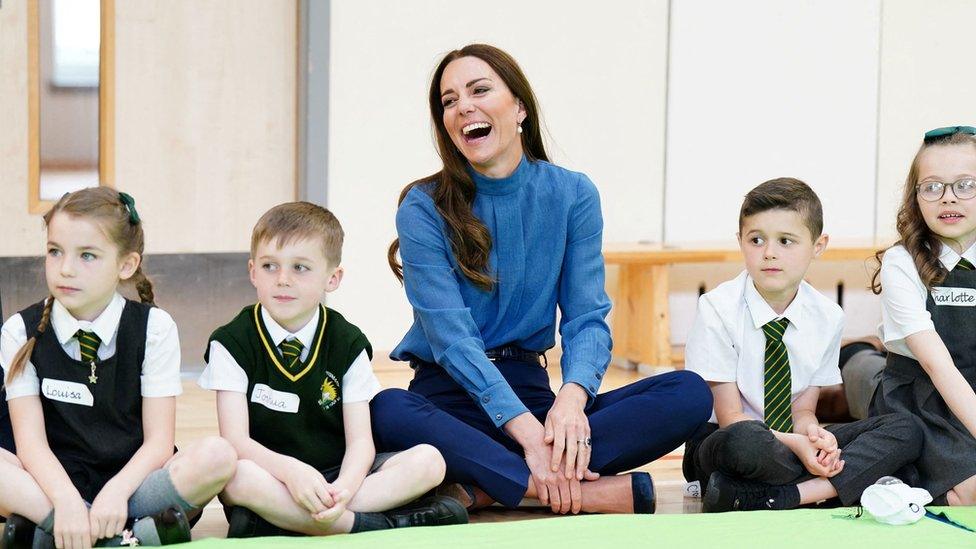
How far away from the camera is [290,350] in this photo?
227 cm

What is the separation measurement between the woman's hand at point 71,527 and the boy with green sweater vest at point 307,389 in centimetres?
25

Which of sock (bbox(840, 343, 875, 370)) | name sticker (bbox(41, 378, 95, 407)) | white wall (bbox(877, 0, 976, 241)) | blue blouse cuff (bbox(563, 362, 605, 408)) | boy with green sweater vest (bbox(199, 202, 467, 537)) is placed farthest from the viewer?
white wall (bbox(877, 0, 976, 241))

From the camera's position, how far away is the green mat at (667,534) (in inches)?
81.9

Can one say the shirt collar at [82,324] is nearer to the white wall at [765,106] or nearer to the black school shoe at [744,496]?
the black school shoe at [744,496]

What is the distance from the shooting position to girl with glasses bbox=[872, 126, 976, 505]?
8.29 feet

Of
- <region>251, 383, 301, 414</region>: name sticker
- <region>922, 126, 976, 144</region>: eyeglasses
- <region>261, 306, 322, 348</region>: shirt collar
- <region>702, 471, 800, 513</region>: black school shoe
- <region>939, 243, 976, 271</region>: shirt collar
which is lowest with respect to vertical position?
<region>702, 471, 800, 513</region>: black school shoe

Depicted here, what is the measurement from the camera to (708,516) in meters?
2.30

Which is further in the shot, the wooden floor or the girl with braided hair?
the wooden floor

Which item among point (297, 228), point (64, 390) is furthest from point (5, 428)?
point (297, 228)

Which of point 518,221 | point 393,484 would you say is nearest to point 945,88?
point 518,221

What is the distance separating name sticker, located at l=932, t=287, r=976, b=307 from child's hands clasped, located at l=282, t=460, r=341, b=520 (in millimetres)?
1314

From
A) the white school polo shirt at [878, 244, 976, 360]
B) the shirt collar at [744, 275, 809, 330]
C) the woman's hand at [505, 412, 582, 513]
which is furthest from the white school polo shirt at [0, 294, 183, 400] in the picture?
the white school polo shirt at [878, 244, 976, 360]

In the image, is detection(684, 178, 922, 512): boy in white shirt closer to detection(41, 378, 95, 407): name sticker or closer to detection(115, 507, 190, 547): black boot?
detection(115, 507, 190, 547): black boot

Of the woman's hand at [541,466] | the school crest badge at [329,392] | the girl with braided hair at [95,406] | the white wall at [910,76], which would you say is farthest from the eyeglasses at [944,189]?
the white wall at [910,76]
